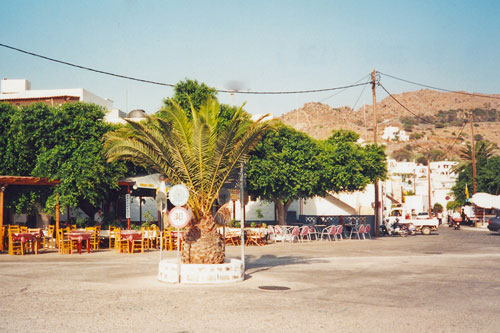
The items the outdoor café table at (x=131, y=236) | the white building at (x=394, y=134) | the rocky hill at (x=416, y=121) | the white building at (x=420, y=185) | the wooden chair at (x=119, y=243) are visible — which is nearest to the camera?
the outdoor café table at (x=131, y=236)

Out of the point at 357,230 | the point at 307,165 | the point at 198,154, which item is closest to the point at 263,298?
the point at 198,154

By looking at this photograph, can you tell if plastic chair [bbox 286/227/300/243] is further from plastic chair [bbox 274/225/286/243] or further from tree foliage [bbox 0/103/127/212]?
tree foliage [bbox 0/103/127/212]

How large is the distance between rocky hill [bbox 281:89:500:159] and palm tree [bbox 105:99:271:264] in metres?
110

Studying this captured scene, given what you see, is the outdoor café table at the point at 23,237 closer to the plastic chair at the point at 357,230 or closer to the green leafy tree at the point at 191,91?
the green leafy tree at the point at 191,91

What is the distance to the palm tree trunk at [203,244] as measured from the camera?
12.5 metres

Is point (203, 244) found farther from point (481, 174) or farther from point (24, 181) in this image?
point (481, 174)

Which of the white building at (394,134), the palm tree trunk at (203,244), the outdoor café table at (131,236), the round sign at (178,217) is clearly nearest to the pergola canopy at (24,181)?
the outdoor café table at (131,236)

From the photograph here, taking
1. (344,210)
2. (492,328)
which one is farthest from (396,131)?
(492,328)

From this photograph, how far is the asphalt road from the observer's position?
7.72 metres

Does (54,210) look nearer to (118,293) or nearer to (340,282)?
(118,293)

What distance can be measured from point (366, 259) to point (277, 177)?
8.86 meters

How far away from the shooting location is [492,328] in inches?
299

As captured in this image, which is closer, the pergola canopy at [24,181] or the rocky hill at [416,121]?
the pergola canopy at [24,181]

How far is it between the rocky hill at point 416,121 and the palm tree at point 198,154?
110401 mm
